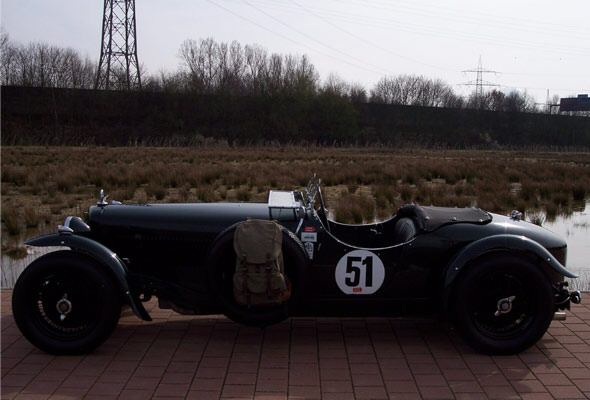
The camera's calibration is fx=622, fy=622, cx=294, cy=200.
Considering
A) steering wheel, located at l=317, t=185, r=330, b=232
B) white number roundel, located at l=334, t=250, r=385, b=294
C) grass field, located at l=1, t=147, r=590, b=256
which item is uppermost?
steering wheel, located at l=317, t=185, r=330, b=232

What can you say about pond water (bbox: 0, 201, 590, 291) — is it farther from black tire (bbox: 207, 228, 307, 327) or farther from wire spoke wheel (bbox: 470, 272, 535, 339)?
black tire (bbox: 207, 228, 307, 327)

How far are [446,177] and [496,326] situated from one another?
1592cm

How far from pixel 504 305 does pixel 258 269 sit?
1908 mm

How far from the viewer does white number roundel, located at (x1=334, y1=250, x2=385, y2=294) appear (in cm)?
480

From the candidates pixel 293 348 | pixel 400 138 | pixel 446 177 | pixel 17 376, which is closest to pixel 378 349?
pixel 293 348

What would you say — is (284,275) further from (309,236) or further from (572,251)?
(572,251)

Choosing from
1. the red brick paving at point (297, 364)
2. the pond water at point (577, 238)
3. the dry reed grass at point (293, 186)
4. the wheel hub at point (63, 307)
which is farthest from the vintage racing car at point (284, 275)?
the dry reed grass at point (293, 186)

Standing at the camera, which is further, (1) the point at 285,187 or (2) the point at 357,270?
(1) the point at 285,187

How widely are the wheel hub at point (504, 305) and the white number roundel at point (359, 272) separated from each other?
91 cm

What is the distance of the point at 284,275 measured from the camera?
4.61 meters

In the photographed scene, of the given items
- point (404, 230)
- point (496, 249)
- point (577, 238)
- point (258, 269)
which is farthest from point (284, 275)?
point (577, 238)

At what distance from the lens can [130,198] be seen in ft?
46.6

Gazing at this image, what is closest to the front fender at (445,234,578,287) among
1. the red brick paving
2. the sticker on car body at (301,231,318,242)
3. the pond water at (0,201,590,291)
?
Result: the red brick paving

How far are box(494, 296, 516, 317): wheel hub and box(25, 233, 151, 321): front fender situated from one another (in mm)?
2683
